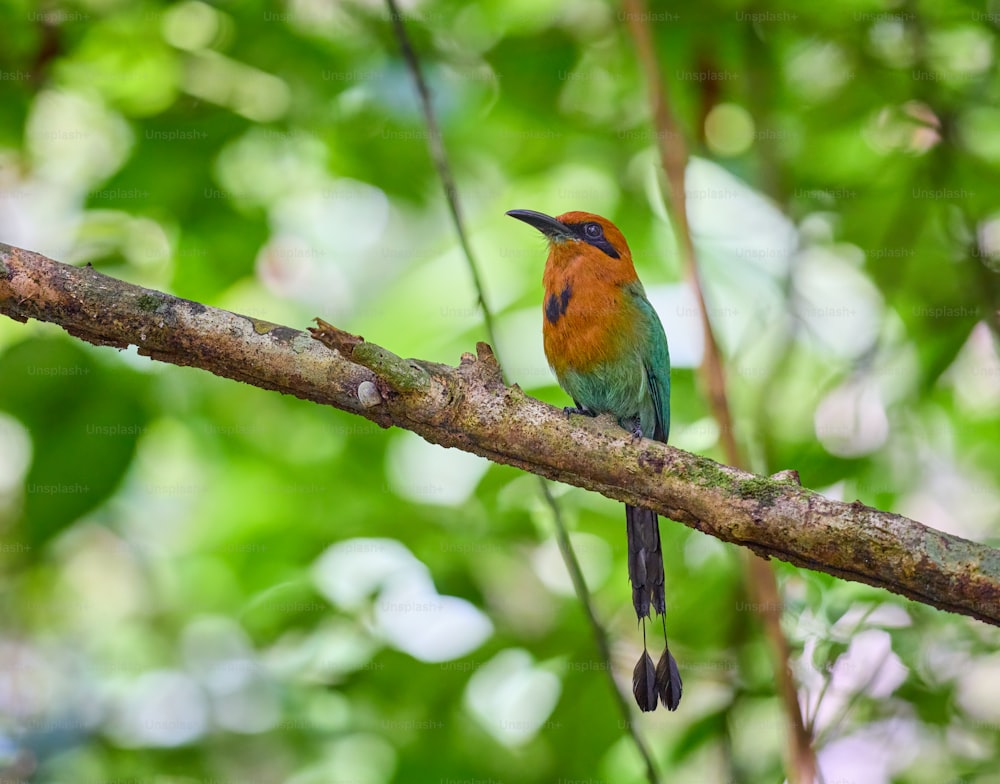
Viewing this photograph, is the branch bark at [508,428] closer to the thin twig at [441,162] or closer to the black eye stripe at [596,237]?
the thin twig at [441,162]

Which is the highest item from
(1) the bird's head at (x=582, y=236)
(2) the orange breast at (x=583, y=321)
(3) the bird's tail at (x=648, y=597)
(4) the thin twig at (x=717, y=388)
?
(4) the thin twig at (x=717, y=388)

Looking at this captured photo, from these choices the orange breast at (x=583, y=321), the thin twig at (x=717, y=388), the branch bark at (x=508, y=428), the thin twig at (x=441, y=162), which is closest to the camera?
the branch bark at (x=508, y=428)

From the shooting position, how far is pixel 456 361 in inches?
182

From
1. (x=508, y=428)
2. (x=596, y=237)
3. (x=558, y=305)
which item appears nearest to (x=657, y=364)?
(x=558, y=305)

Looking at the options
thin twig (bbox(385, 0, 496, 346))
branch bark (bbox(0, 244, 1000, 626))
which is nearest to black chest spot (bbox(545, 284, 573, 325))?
thin twig (bbox(385, 0, 496, 346))

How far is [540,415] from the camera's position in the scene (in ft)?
9.62

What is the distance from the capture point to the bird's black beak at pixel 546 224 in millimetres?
4727

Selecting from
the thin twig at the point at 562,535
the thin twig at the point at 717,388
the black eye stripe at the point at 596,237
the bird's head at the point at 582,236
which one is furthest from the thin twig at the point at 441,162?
the black eye stripe at the point at 596,237

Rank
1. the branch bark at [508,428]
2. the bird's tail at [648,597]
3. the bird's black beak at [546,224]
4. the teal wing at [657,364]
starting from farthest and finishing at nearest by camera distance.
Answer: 1. the bird's black beak at [546,224]
2. the teal wing at [657,364]
3. the bird's tail at [648,597]
4. the branch bark at [508,428]

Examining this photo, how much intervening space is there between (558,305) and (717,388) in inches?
61.5

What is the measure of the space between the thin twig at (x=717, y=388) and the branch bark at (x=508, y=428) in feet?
0.70

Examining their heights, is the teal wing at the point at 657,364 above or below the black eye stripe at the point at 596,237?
below

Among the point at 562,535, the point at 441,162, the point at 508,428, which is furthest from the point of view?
the point at 441,162

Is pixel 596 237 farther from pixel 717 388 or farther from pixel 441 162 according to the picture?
pixel 717 388
